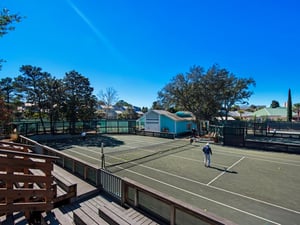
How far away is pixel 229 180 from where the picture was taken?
978 cm

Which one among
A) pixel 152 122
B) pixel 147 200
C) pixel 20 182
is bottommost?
pixel 147 200

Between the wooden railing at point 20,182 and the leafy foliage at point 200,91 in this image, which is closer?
the wooden railing at point 20,182

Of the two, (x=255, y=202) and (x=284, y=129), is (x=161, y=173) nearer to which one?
(x=255, y=202)

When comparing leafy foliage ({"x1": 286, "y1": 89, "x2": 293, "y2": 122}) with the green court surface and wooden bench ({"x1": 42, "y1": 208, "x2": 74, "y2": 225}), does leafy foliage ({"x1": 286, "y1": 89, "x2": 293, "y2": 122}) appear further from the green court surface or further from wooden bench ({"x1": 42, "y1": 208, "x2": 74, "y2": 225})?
wooden bench ({"x1": 42, "y1": 208, "x2": 74, "y2": 225})

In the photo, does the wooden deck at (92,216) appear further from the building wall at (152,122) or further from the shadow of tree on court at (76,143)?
the building wall at (152,122)

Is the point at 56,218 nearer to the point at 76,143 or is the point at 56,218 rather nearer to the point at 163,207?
the point at 163,207

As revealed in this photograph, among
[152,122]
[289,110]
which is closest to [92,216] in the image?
[152,122]

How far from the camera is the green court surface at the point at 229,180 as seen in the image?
6.73 meters

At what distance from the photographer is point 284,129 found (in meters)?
30.5

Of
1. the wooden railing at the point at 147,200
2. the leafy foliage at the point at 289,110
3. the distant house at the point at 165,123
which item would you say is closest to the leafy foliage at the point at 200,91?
the distant house at the point at 165,123

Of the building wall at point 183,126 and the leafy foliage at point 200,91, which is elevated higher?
the leafy foliage at point 200,91

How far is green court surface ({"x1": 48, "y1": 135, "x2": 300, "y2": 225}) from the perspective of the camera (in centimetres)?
673

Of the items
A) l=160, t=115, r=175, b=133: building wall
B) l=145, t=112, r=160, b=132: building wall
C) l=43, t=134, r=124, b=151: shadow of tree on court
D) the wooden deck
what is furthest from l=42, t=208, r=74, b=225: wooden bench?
l=145, t=112, r=160, b=132: building wall

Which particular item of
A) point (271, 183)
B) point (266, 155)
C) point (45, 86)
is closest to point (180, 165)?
point (271, 183)
